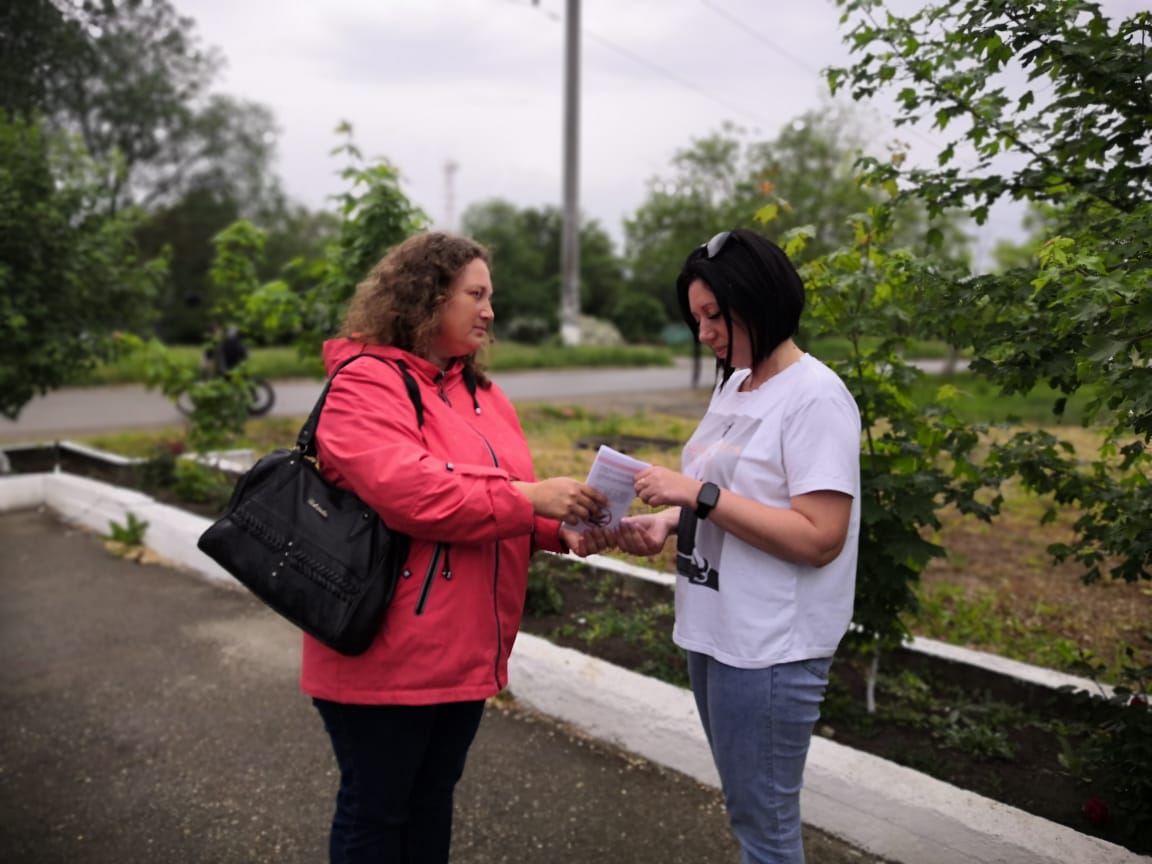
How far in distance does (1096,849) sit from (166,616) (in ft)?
14.7

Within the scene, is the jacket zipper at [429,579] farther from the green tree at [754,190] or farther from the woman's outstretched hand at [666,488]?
the green tree at [754,190]

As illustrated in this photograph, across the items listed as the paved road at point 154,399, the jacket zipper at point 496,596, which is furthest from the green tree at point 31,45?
the paved road at point 154,399

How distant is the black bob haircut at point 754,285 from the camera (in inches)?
76.8

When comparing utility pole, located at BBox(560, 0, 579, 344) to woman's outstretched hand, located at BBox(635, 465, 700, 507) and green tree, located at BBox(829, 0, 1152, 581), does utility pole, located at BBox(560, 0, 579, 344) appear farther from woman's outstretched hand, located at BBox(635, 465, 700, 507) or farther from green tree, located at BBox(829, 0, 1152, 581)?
woman's outstretched hand, located at BBox(635, 465, 700, 507)

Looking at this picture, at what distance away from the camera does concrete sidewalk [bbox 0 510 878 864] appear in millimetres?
2984

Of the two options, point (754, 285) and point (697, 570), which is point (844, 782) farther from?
point (754, 285)

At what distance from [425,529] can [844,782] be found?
1.78m

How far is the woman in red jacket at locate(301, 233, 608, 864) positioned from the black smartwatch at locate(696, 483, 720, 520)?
30cm

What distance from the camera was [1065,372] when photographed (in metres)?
2.55

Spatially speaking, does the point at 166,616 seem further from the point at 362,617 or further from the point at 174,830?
the point at 362,617

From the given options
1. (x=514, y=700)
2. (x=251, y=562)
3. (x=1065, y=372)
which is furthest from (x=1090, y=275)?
(x=514, y=700)

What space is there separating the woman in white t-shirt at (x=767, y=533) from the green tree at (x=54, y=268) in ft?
22.1

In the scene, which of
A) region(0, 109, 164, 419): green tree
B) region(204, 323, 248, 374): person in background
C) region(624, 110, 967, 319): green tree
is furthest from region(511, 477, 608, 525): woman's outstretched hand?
region(624, 110, 967, 319): green tree

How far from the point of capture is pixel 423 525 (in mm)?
1993
